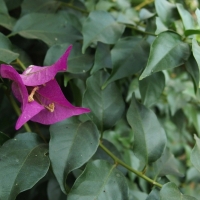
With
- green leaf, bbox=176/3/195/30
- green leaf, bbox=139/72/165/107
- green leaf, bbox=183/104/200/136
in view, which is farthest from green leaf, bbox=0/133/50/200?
green leaf, bbox=183/104/200/136

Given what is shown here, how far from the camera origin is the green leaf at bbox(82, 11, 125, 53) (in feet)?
1.74

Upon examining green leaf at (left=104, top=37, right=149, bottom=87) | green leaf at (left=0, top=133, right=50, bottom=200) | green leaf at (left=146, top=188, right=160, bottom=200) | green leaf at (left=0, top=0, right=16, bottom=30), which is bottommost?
green leaf at (left=146, top=188, right=160, bottom=200)

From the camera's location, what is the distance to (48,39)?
0.54 m

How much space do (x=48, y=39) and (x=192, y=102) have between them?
464 mm

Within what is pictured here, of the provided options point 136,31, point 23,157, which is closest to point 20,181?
point 23,157

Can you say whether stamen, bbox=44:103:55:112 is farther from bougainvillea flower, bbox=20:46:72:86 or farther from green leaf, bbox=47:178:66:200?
green leaf, bbox=47:178:66:200

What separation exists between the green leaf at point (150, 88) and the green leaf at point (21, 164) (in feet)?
0.68

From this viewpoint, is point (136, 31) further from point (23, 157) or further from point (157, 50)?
point (23, 157)

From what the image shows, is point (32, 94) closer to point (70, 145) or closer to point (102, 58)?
point (70, 145)

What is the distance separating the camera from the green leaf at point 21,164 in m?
0.37

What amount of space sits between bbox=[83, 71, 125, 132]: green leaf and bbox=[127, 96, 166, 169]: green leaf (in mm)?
32

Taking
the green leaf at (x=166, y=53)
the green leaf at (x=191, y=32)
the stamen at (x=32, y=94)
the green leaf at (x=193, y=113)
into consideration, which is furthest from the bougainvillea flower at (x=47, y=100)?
the green leaf at (x=193, y=113)

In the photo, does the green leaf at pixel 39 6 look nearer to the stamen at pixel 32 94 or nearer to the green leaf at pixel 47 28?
the green leaf at pixel 47 28

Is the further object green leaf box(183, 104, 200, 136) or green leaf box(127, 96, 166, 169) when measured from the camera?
green leaf box(183, 104, 200, 136)
